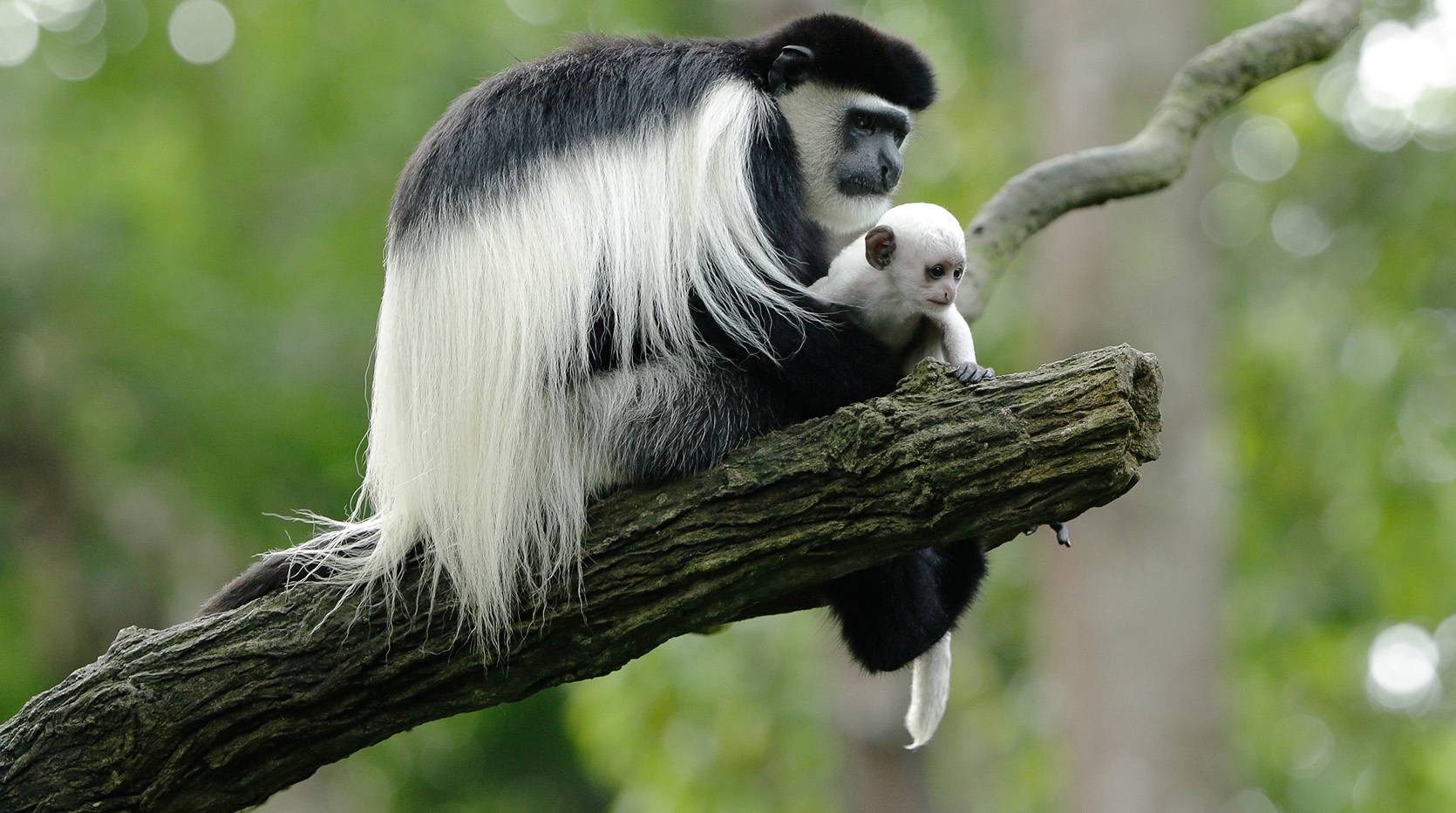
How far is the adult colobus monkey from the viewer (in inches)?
97.3

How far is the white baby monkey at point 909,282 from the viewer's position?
247 centimetres

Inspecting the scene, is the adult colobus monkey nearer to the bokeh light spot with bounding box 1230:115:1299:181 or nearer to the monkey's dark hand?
the monkey's dark hand

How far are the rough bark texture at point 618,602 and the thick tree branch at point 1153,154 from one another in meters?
1.01

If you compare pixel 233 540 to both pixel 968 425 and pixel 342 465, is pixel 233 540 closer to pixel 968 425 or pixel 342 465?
pixel 342 465

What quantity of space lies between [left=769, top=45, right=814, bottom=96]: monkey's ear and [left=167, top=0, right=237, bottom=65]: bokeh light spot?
30.7 ft

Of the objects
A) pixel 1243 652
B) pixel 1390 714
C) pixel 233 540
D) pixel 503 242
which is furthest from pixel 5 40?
pixel 1390 714

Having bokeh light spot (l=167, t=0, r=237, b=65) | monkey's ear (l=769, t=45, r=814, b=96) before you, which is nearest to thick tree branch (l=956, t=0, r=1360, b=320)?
monkey's ear (l=769, t=45, r=814, b=96)

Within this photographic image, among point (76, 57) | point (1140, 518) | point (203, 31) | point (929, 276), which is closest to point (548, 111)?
point (929, 276)

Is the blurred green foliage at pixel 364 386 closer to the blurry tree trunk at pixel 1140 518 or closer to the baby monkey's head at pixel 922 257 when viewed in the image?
the blurry tree trunk at pixel 1140 518

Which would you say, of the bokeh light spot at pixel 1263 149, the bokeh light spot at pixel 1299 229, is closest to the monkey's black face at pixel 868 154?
the bokeh light spot at pixel 1299 229

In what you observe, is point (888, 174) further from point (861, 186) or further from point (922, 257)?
point (922, 257)

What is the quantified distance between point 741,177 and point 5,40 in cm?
959

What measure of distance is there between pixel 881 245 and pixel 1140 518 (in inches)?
174

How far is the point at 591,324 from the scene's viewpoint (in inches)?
101
